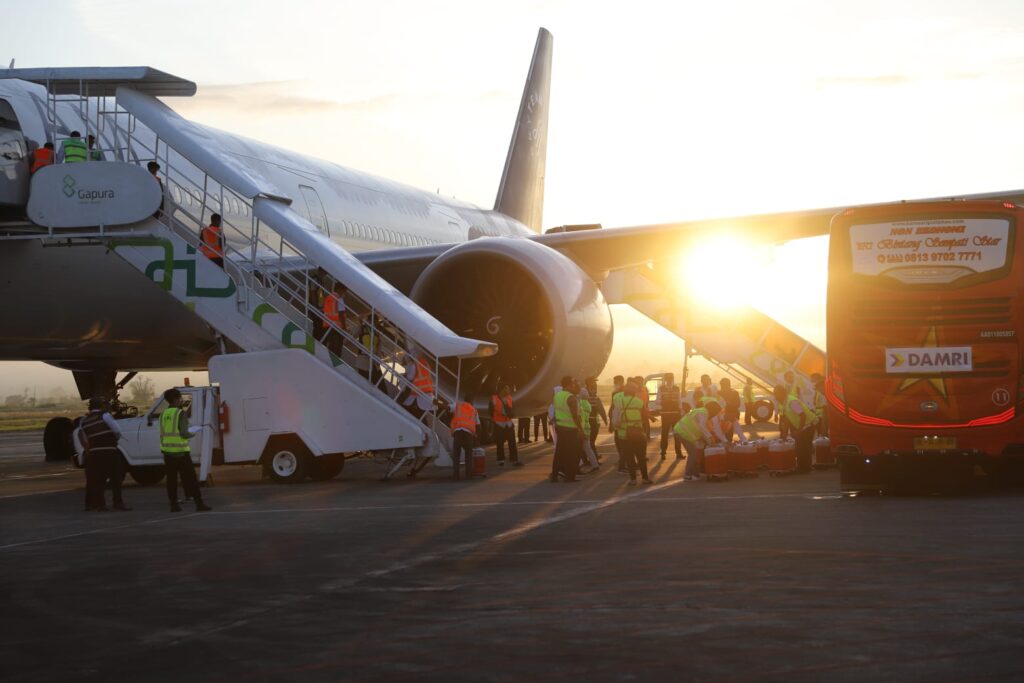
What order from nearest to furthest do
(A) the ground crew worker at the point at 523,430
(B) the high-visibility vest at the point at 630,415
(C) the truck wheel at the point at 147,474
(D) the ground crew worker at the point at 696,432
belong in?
(B) the high-visibility vest at the point at 630,415
(D) the ground crew worker at the point at 696,432
(C) the truck wheel at the point at 147,474
(A) the ground crew worker at the point at 523,430

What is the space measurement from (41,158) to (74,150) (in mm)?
398

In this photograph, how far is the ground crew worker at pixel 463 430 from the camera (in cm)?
1598

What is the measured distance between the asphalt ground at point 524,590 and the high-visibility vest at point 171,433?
693 millimetres

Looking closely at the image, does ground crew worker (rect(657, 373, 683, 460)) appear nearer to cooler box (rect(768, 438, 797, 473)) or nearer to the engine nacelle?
the engine nacelle

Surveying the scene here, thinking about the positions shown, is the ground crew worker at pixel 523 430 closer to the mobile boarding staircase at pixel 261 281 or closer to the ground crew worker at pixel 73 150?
the mobile boarding staircase at pixel 261 281

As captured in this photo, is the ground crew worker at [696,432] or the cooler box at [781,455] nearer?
the ground crew worker at [696,432]

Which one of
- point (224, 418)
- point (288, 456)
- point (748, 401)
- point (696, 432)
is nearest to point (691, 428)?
point (696, 432)

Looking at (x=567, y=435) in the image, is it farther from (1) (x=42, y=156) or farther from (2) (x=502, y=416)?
(1) (x=42, y=156)

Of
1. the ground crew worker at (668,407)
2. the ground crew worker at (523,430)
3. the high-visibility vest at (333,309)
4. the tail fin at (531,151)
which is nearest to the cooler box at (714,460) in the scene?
the high-visibility vest at (333,309)

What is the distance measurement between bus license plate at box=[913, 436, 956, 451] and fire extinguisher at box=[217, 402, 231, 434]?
24.7 ft

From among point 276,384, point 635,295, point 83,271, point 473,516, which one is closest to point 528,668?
point 473,516

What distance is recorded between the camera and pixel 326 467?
16.9 metres

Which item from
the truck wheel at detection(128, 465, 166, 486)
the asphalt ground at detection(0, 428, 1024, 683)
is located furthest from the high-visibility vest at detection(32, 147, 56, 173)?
the asphalt ground at detection(0, 428, 1024, 683)

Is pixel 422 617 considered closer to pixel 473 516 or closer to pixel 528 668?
pixel 528 668
